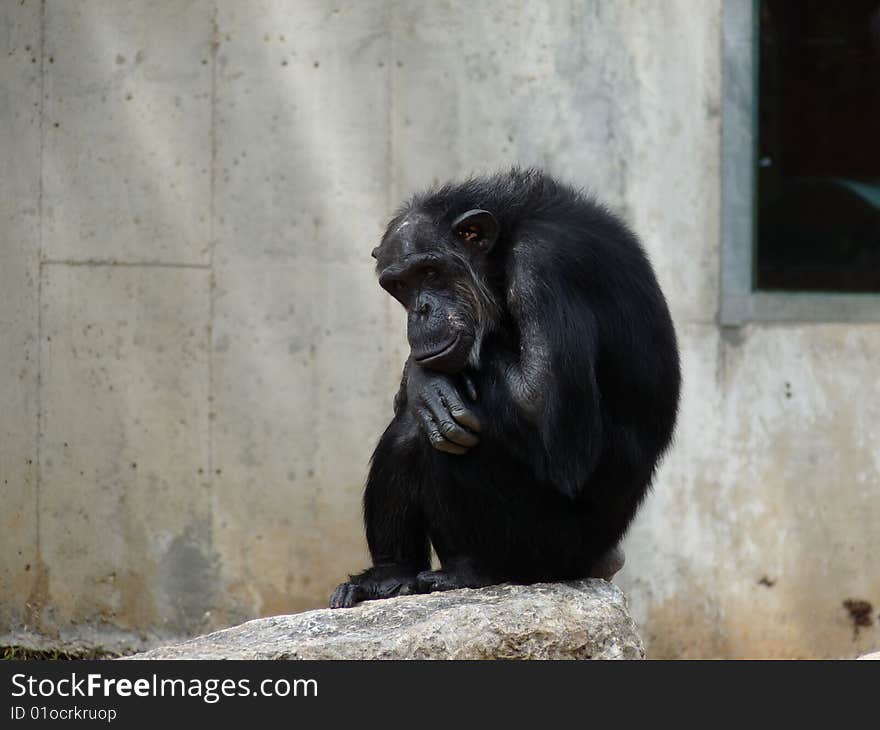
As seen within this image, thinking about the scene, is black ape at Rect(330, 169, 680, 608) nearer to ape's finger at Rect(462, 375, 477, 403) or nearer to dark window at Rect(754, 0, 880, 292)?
ape's finger at Rect(462, 375, 477, 403)

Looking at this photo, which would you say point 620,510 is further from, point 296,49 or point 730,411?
point 296,49

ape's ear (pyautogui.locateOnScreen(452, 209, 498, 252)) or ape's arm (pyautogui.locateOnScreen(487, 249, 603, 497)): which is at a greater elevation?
ape's ear (pyautogui.locateOnScreen(452, 209, 498, 252))

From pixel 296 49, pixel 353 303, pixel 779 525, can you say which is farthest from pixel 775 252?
pixel 296 49

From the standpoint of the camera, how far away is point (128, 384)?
718 centimetres

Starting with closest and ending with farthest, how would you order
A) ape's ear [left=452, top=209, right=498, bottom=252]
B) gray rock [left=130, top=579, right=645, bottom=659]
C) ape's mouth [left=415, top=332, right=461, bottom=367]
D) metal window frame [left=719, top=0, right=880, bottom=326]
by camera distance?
gray rock [left=130, top=579, right=645, bottom=659] < ape's mouth [left=415, top=332, right=461, bottom=367] < ape's ear [left=452, top=209, right=498, bottom=252] < metal window frame [left=719, top=0, right=880, bottom=326]

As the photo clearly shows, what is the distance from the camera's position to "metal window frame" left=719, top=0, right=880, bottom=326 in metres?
7.38

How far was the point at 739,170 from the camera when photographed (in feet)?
24.3

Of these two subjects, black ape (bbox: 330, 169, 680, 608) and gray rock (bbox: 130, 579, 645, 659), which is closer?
gray rock (bbox: 130, 579, 645, 659)

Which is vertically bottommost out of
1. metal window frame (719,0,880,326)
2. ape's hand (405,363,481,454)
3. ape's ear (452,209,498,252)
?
ape's hand (405,363,481,454)

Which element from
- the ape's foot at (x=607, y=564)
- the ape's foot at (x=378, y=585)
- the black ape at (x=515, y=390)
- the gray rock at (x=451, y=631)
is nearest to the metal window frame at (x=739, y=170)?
the black ape at (x=515, y=390)

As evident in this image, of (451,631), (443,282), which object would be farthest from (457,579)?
(443,282)

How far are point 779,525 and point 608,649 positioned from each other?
10.8 feet

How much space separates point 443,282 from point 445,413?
52cm

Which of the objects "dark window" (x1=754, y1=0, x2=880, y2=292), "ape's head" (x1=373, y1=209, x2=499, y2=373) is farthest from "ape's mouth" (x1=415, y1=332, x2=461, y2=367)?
"dark window" (x1=754, y1=0, x2=880, y2=292)
